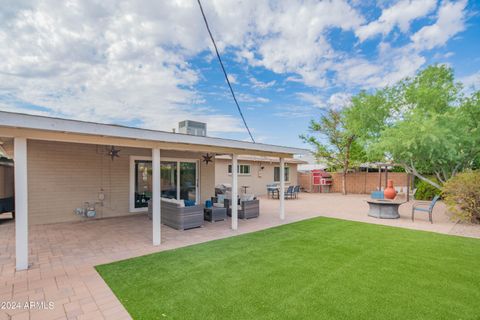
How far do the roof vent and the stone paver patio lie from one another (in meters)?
3.53

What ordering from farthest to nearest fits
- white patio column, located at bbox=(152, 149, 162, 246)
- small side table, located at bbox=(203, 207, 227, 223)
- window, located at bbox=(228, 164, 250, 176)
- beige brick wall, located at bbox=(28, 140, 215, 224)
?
window, located at bbox=(228, 164, 250, 176)
small side table, located at bbox=(203, 207, 227, 223)
beige brick wall, located at bbox=(28, 140, 215, 224)
white patio column, located at bbox=(152, 149, 162, 246)

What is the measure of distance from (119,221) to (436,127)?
12.3 m

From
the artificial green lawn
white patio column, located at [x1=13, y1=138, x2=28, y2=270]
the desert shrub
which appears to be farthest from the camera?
the desert shrub

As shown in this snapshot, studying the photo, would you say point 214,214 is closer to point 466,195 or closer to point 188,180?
point 188,180

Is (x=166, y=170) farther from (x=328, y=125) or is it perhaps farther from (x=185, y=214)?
(x=328, y=125)

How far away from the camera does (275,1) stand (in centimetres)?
903

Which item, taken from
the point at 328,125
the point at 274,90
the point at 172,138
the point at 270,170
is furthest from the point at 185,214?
the point at 328,125

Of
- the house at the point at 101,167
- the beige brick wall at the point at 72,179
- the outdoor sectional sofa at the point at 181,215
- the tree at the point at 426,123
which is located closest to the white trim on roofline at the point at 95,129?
the house at the point at 101,167

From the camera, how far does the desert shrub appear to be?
311 inches

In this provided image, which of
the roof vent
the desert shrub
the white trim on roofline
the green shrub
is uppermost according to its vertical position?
the roof vent

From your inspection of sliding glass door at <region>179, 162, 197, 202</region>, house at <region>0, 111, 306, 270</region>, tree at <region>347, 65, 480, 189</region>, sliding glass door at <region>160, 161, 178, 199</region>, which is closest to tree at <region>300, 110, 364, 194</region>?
tree at <region>347, 65, 480, 189</region>

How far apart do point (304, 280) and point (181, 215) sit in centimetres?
413

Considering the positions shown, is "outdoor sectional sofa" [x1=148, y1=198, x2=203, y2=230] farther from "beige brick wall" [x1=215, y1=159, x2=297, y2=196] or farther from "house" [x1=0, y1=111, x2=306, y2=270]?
"beige brick wall" [x1=215, y1=159, x2=297, y2=196]

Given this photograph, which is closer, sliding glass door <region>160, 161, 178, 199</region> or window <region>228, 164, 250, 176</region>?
sliding glass door <region>160, 161, 178, 199</region>
